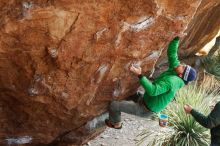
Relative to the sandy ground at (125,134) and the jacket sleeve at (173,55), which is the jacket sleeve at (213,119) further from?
the sandy ground at (125,134)

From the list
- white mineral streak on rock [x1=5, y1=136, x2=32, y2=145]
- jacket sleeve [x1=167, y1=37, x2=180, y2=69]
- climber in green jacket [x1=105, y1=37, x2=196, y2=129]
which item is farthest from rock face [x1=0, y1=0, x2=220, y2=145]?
climber in green jacket [x1=105, y1=37, x2=196, y2=129]

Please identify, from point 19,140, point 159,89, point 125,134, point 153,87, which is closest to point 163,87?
point 159,89

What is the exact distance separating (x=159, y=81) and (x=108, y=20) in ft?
3.77

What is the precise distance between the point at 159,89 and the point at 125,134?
3.45 m

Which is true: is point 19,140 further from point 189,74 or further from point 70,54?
point 189,74

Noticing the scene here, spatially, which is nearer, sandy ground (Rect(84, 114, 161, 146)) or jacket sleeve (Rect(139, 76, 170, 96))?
jacket sleeve (Rect(139, 76, 170, 96))

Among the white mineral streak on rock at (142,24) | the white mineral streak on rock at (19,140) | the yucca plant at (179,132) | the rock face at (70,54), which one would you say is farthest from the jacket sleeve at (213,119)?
the white mineral streak on rock at (19,140)

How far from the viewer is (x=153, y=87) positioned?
18.6ft

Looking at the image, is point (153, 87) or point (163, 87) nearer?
point (153, 87)

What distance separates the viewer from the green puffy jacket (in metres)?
5.68

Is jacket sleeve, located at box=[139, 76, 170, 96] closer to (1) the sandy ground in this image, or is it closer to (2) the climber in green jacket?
(2) the climber in green jacket

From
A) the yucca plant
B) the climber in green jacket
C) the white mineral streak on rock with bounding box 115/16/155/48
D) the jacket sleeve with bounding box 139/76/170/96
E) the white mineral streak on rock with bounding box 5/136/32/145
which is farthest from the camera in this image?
the yucca plant

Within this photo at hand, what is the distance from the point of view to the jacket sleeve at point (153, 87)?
5.65 meters

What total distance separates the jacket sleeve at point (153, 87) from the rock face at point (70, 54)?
0.75m
